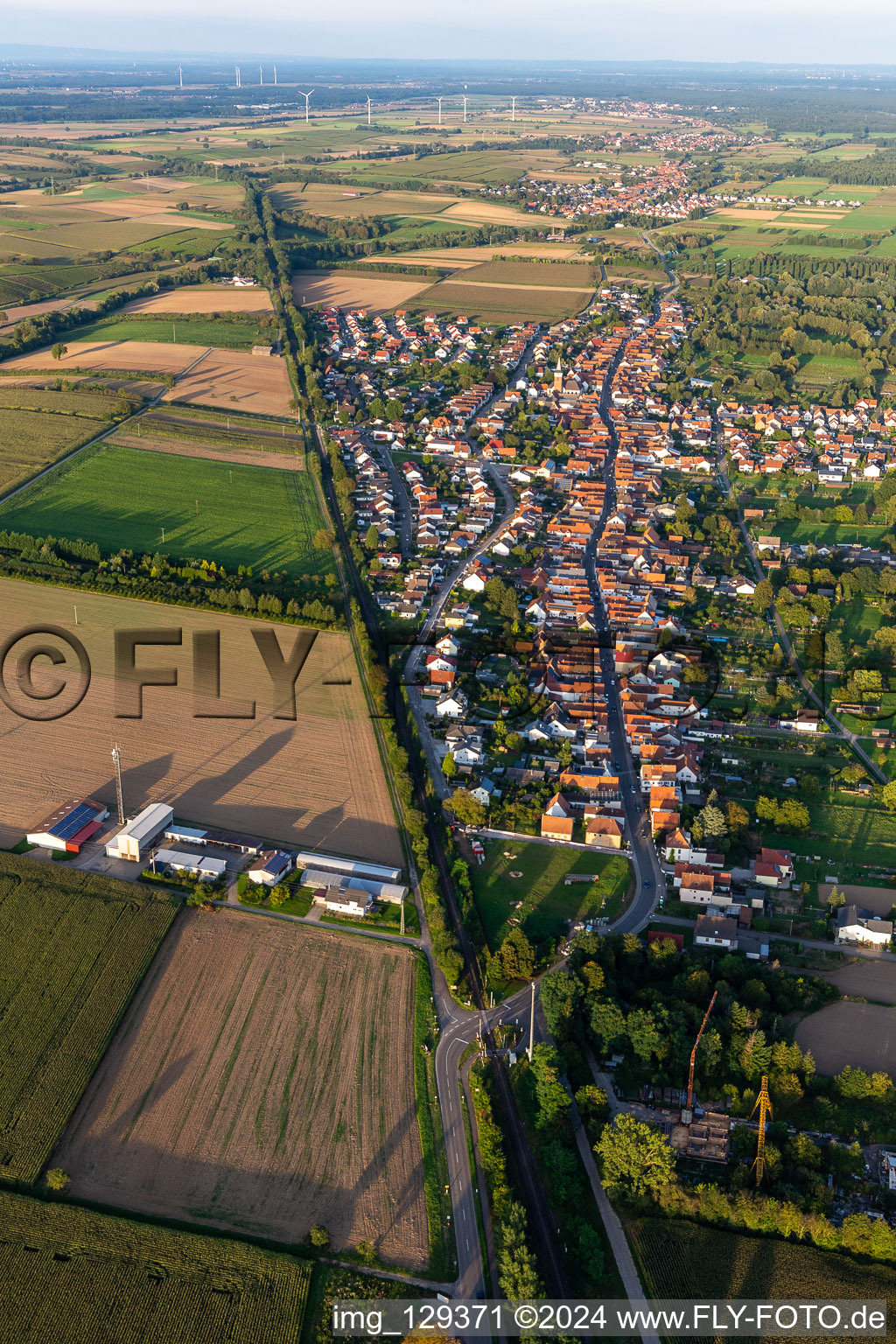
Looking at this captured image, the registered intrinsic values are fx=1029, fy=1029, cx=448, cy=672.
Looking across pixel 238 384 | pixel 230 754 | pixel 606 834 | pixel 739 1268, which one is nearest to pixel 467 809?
pixel 606 834

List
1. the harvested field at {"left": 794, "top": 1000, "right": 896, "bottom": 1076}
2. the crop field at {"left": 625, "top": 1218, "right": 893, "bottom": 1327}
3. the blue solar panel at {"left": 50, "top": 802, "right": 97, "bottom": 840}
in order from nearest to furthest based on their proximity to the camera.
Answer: the crop field at {"left": 625, "top": 1218, "right": 893, "bottom": 1327} < the harvested field at {"left": 794, "top": 1000, "right": 896, "bottom": 1076} < the blue solar panel at {"left": 50, "top": 802, "right": 97, "bottom": 840}

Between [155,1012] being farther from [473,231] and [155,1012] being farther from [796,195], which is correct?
[796,195]

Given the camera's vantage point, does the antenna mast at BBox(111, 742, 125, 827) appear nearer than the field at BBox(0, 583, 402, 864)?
Yes

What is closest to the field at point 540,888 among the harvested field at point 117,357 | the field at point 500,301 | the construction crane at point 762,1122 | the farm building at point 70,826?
the construction crane at point 762,1122

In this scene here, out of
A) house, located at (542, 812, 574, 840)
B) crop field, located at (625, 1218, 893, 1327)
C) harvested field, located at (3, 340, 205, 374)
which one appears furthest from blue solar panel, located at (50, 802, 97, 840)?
harvested field, located at (3, 340, 205, 374)

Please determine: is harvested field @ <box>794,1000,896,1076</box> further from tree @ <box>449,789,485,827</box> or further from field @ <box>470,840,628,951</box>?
tree @ <box>449,789,485,827</box>

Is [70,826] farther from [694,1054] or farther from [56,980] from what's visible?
[694,1054]

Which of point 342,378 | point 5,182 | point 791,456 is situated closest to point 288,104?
point 5,182
